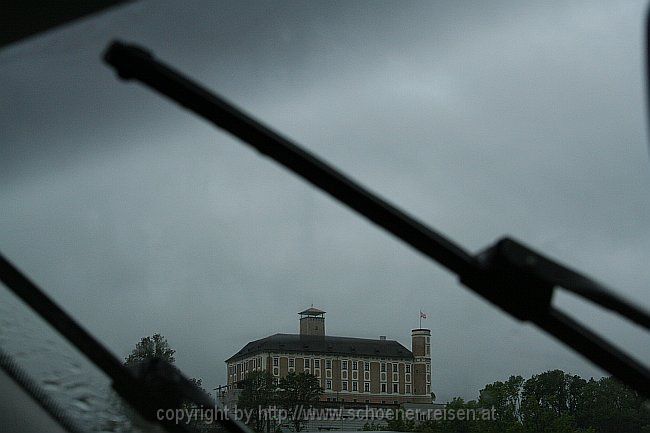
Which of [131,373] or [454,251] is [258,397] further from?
[454,251]

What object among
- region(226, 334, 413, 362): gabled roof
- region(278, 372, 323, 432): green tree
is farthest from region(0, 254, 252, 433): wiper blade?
region(226, 334, 413, 362): gabled roof

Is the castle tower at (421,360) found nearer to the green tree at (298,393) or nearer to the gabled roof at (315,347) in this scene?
the gabled roof at (315,347)

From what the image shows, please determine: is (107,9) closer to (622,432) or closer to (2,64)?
(2,64)

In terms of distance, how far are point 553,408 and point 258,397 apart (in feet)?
1.71

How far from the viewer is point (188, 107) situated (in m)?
0.58

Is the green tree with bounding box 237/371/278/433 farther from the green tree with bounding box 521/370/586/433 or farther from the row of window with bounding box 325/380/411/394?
the green tree with bounding box 521/370/586/433

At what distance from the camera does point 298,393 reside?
146 centimetres

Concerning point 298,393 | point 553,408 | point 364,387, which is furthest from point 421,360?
point 553,408

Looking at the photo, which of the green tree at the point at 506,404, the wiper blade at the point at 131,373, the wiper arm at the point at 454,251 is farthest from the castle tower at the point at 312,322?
the wiper arm at the point at 454,251

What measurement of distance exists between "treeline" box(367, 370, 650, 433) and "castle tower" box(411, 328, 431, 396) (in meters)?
0.10

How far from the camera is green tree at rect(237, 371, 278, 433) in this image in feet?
4.25

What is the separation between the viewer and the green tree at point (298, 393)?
4.58ft

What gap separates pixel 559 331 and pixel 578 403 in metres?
0.61

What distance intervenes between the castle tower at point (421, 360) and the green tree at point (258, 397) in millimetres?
284
